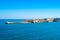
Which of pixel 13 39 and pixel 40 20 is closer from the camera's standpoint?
pixel 13 39

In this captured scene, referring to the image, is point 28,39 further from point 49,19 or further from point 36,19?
point 49,19

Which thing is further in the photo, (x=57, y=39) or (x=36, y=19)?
(x=36, y=19)

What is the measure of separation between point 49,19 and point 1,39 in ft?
81.6

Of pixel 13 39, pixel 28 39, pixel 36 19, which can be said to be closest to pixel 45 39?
pixel 28 39

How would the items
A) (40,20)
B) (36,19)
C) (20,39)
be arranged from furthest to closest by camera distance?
(40,20), (36,19), (20,39)

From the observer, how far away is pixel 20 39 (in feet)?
24.0

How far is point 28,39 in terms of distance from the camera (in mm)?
7367

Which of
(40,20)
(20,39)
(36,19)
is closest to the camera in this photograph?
(20,39)

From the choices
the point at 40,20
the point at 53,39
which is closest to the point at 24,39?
the point at 53,39

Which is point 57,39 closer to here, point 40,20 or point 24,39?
point 24,39

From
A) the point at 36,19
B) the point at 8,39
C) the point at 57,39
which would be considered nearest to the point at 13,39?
the point at 8,39

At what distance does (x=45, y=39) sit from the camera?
7.42 m

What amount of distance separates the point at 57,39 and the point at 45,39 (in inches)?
29.4

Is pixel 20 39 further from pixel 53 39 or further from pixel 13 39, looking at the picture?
pixel 53 39
